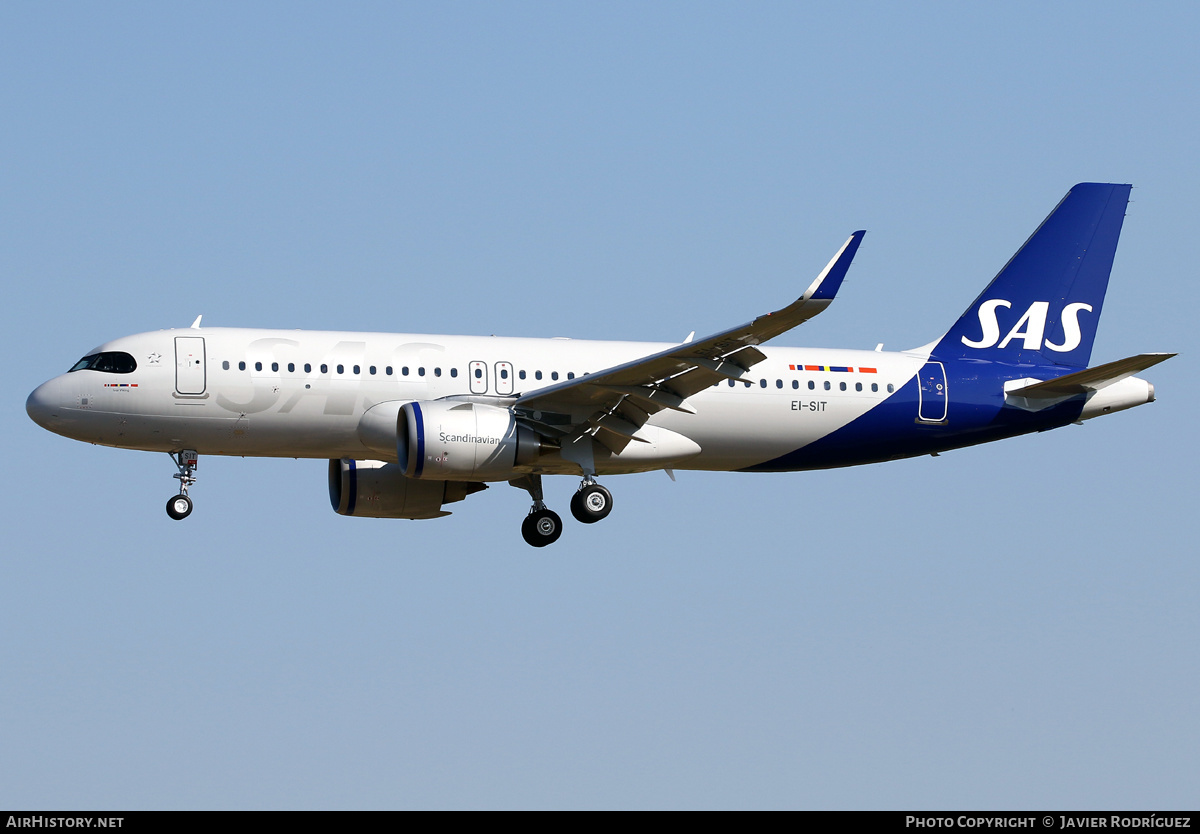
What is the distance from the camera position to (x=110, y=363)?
1296 inches

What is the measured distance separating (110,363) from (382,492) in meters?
6.79

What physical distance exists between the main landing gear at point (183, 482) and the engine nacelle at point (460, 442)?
14.9ft

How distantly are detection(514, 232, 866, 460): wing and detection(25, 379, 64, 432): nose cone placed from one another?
9.20 meters

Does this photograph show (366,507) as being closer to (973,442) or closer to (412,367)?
(412,367)

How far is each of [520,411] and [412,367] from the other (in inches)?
99.8

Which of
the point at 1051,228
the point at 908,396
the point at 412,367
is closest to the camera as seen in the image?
the point at 412,367

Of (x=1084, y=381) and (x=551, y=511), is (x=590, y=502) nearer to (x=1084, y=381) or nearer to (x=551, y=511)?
(x=551, y=511)

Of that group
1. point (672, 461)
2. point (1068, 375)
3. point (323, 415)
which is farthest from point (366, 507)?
point (1068, 375)

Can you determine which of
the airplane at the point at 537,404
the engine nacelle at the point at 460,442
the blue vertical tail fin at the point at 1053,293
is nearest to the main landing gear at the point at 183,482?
the airplane at the point at 537,404

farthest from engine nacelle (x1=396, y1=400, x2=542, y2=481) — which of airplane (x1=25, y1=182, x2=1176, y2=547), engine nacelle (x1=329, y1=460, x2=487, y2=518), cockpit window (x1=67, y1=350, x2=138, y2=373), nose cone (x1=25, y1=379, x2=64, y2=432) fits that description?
nose cone (x1=25, y1=379, x2=64, y2=432)

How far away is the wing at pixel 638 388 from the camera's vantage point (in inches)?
1159
